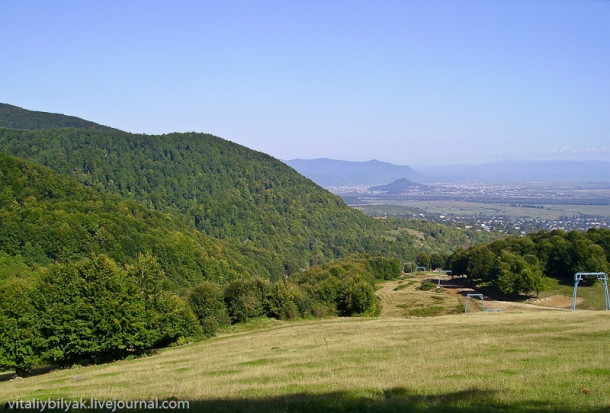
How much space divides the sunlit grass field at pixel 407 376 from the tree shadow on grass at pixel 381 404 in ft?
0.09

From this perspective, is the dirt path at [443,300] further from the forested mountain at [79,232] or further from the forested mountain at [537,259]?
the forested mountain at [79,232]

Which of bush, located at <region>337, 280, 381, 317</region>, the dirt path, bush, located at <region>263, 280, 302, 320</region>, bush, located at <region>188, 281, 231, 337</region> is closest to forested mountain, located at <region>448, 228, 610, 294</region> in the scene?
the dirt path

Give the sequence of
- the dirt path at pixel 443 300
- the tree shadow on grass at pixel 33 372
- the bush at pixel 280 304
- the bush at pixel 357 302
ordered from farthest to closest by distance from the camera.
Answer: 1. the bush at pixel 357 302
2. the dirt path at pixel 443 300
3. the bush at pixel 280 304
4. the tree shadow on grass at pixel 33 372

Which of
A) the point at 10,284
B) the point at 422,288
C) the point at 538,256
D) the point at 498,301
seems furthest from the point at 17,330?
the point at 538,256

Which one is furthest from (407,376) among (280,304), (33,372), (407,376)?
(280,304)

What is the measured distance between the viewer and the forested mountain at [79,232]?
105m

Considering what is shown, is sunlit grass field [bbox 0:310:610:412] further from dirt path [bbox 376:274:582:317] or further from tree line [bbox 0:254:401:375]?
dirt path [bbox 376:274:582:317]

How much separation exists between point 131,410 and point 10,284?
40.2 m

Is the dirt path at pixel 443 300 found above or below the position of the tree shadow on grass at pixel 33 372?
below

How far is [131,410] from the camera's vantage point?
13.6 metres

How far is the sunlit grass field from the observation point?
13.4m

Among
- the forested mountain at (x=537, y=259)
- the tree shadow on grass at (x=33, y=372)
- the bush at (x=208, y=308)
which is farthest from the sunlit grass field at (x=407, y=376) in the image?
the forested mountain at (x=537, y=259)

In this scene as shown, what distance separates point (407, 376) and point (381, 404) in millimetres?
5094

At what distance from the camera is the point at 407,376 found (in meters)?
17.7
